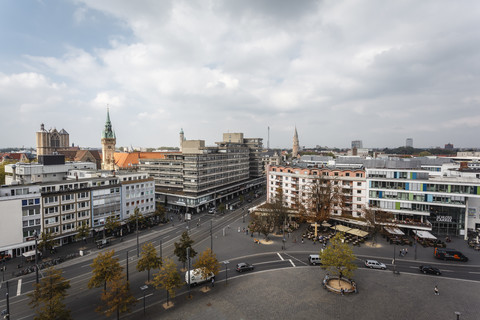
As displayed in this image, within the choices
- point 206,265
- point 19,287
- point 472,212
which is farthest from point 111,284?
point 472,212

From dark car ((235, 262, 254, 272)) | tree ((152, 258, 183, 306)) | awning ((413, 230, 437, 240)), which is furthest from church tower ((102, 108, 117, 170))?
awning ((413, 230, 437, 240))

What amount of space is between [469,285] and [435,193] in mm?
26796

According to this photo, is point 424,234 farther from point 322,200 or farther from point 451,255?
point 322,200

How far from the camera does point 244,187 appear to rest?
122 meters

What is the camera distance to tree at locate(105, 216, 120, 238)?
60109mm

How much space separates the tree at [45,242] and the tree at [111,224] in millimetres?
11296

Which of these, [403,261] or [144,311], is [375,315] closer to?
[403,261]

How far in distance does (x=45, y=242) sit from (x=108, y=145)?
101070mm

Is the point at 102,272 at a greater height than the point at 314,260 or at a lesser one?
greater

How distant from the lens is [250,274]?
4253 centimetres

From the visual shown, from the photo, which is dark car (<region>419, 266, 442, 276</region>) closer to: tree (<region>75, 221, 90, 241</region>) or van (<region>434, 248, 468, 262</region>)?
van (<region>434, 248, 468, 262</region>)

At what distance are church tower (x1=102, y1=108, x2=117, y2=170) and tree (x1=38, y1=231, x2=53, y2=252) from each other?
9153 cm

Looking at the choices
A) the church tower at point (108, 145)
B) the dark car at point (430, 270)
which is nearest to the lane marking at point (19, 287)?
the dark car at point (430, 270)

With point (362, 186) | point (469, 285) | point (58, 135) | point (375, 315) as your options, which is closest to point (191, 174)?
point (362, 186)
